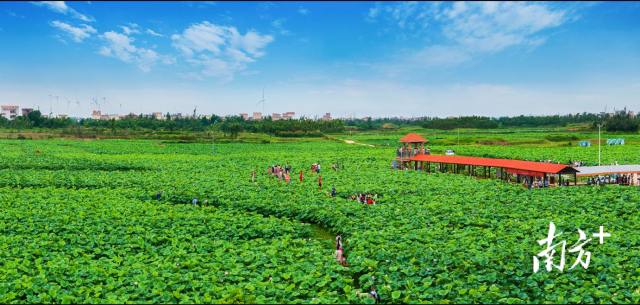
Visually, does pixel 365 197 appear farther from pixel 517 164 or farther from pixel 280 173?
pixel 517 164

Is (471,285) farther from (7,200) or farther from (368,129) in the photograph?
(368,129)

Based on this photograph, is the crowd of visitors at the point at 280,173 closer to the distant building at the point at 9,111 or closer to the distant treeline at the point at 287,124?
the distant treeline at the point at 287,124

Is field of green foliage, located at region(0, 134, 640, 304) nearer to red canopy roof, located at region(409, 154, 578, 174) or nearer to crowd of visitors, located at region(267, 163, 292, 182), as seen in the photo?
red canopy roof, located at region(409, 154, 578, 174)

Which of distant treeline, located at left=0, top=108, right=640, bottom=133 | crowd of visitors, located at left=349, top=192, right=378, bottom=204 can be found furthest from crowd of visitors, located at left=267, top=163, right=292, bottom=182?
distant treeline, located at left=0, top=108, right=640, bottom=133

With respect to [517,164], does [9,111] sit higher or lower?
higher

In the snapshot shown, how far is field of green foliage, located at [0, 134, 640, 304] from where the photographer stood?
29.6 ft

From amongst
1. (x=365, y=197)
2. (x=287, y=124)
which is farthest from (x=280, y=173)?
(x=287, y=124)

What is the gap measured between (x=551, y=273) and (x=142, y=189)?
817 inches

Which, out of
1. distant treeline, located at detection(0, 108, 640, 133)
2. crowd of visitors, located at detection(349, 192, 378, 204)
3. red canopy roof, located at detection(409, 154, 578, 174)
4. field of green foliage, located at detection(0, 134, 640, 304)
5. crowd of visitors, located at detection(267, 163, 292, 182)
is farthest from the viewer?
distant treeline, located at detection(0, 108, 640, 133)

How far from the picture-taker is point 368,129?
5118 inches

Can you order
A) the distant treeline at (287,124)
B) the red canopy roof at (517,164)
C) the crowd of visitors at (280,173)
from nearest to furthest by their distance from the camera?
the red canopy roof at (517,164)
the crowd of visitors at (280,173)
the distant treeline at (287,124)

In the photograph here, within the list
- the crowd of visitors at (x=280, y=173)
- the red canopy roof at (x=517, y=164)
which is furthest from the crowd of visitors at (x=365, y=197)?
the red canopy roof at (x=517, y=164)

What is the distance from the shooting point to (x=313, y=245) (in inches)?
499

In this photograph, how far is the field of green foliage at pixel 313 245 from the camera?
9023mm
